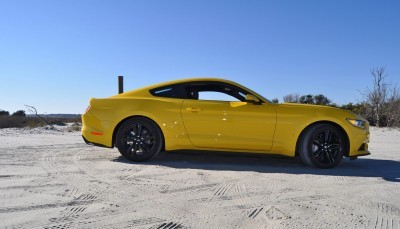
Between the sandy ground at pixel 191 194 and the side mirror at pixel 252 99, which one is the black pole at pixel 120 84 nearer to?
the sandy ground at pixel 191 194

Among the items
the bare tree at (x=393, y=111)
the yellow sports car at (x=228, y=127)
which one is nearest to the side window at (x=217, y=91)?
the yellow sports car at (x=228, y=127)

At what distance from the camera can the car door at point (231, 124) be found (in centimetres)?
517

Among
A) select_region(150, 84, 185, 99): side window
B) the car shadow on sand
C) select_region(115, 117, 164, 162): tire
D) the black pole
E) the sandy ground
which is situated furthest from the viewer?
the black pole

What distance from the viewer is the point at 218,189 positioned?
367 centimetres

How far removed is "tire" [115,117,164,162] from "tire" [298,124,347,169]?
217 centimetres

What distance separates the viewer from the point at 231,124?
5.18 metres

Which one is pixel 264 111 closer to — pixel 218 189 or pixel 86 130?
pixel 218 189

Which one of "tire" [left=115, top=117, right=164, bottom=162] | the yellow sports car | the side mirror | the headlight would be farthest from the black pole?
the headlight

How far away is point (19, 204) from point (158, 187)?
1.32 meters

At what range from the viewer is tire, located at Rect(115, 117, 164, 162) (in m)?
5.30

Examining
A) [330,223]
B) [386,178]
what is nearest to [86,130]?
[330,223]

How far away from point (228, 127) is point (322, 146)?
1.42 metres

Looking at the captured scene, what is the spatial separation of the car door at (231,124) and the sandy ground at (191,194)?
0.33 m

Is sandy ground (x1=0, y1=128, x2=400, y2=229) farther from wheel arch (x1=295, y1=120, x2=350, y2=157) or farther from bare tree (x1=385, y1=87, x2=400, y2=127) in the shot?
bare tree (x1=385, y1=87, x2=400, y2=127)
